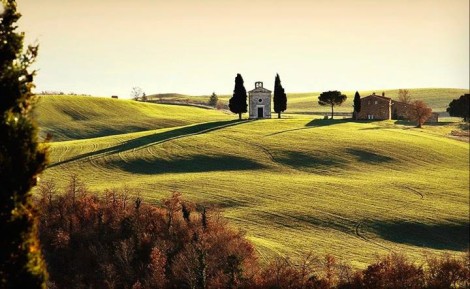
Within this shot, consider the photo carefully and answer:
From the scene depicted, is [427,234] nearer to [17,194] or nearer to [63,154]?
[63,154]

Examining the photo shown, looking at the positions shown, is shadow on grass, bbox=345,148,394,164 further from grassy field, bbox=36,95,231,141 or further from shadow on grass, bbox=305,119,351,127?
grassy field, bbox=36,95,231,141

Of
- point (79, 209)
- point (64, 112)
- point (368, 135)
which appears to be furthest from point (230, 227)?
point (64, 112)

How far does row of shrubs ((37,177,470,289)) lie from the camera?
168ft

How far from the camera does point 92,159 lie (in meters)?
91.3

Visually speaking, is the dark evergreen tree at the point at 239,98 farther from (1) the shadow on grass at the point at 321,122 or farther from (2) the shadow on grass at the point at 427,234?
(2) the shadow on grass at the point at 427,234

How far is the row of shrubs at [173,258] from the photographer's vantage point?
51344 mm

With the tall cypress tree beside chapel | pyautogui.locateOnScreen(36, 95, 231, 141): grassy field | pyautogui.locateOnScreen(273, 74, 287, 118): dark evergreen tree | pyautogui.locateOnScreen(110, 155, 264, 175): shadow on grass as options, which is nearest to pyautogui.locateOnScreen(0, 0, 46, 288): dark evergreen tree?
pyautogui.locateOnScreen(110, 155, 264, 175): shadow on grass

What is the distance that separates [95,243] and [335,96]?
86856 mm

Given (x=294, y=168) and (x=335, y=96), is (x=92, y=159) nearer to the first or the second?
(x=294, y=168)

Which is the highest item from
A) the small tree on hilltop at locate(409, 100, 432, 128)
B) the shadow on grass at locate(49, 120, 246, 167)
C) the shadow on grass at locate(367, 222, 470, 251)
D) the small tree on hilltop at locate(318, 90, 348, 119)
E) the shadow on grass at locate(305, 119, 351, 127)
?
the small tree on hilltop at locate(318, 90, 348, 119)

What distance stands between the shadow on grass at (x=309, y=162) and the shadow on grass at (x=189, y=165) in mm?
4668

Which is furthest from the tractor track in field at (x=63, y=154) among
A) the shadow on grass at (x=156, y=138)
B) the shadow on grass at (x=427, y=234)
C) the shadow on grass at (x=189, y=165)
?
the shadow on grass at (x=427, y=234)

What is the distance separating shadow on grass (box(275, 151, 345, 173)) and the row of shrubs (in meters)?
26.3

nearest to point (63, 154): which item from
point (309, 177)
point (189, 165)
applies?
point (189, 165)
